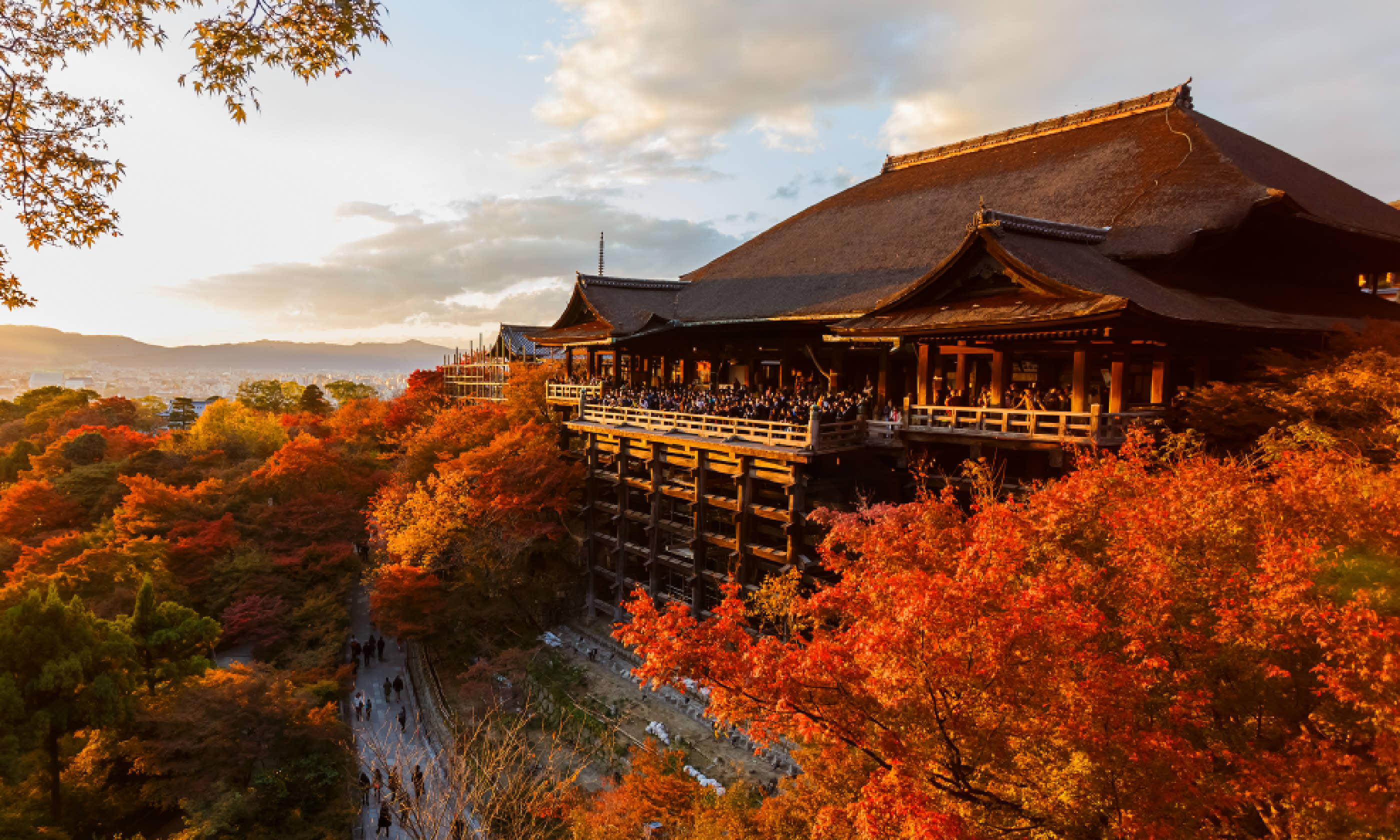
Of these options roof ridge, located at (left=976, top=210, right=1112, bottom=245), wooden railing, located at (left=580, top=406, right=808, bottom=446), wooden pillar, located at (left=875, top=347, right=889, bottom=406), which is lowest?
wooden railing, located at (left=580, top=406, right=808, bottom=446)

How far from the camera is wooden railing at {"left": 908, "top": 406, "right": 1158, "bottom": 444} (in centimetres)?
1346

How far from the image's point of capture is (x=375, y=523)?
29422mm

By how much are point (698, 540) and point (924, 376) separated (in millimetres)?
8845

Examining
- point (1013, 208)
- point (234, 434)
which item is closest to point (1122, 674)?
point (1013, 208)

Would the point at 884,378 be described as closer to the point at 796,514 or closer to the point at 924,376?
the point at 924,376

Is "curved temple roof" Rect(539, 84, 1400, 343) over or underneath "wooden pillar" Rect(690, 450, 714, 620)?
over

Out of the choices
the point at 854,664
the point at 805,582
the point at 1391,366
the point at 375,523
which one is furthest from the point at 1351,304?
the point at 375,523

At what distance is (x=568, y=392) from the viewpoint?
28.1 metres

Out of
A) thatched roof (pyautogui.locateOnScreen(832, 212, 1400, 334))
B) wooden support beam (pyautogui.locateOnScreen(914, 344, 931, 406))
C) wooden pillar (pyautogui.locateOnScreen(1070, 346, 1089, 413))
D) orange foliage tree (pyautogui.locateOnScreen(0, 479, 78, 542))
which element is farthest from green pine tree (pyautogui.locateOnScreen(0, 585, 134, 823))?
wooden pillar (pyautogui.locateOnScreen(1070, 346, 1089, 413))

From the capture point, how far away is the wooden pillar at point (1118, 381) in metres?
14.0

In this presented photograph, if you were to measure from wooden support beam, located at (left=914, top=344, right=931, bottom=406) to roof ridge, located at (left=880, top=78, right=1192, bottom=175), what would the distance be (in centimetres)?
1338

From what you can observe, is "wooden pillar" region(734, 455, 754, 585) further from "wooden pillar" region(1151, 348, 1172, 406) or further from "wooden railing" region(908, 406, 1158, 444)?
"wooden pillar" region(1151, 348, 1172, 406)

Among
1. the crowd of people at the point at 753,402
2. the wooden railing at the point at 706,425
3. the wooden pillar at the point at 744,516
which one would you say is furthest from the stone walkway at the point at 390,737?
the crowd of people at the point at 753,402

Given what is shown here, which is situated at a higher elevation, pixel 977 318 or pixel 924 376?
pixel 977 318
